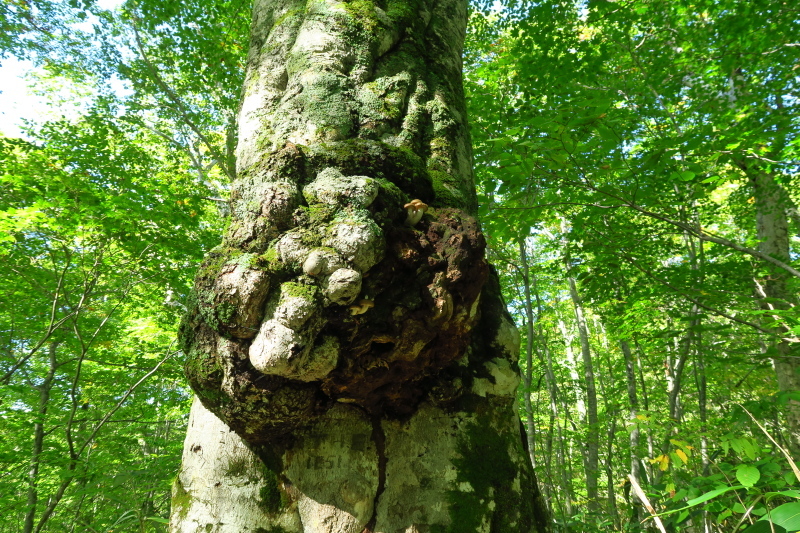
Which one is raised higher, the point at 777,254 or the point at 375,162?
the point at 777,254

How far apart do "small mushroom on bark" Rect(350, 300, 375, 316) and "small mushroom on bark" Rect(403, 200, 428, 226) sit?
13.8 inches

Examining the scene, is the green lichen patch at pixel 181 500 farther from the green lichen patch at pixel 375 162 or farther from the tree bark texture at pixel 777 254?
the tree bark texture at pixel 777 254

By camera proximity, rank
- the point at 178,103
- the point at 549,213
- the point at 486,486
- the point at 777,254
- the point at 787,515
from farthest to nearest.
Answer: the point at 178,103
the point at 549,213
the point at 777,254
the point at 486,486
the point at 787,515

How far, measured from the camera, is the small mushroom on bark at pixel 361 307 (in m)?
1.29

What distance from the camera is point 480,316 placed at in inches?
66.1

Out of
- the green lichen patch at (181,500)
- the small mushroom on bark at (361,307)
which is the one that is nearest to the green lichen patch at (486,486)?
the small mushroom on bark at (361,307)

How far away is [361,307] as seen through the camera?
1.30 metres

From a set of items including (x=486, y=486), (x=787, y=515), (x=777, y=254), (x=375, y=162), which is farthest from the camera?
(x=777, y=254)

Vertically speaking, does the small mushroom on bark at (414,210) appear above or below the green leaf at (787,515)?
above

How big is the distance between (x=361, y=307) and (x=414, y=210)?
41 cm

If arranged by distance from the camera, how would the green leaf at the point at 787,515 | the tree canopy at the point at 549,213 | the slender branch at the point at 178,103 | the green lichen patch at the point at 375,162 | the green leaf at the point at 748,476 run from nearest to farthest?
the green leaf at the point at 787,515 → the green leaf at the point at 748,476 → the green lichen patch at the point at 375,162 → the tree canopy at the point at 549,213 → the slender branch at the point at 178,103

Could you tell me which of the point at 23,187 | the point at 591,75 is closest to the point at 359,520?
the point at 23,187

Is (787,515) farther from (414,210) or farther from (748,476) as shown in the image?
(414,210)

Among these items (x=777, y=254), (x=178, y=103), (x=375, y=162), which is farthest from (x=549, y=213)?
(x=178, y=103)
